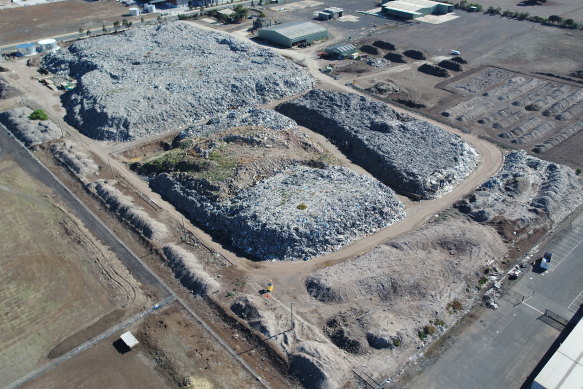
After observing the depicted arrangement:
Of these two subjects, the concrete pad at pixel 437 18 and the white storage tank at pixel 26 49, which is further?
the concrete pad at pixel 437 18

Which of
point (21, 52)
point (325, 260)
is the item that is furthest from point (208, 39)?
point (325, 260)

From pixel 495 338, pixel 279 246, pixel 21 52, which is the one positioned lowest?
pixel 495 338

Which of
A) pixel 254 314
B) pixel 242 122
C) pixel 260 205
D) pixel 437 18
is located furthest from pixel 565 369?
pixel 437 18

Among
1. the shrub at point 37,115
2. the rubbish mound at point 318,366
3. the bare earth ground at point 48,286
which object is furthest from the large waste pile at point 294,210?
the shrub at point 37,115

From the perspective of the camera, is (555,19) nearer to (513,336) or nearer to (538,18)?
(538,18)

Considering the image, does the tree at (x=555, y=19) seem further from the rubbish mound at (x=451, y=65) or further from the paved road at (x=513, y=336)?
the paved road at (x=513, y=336)

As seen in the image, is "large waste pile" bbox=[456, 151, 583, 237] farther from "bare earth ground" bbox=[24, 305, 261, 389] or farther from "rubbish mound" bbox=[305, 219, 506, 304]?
"bare earth ground" bbox=[24, 305, 261, 389]

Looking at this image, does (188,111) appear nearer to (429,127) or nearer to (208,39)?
(208,39)
